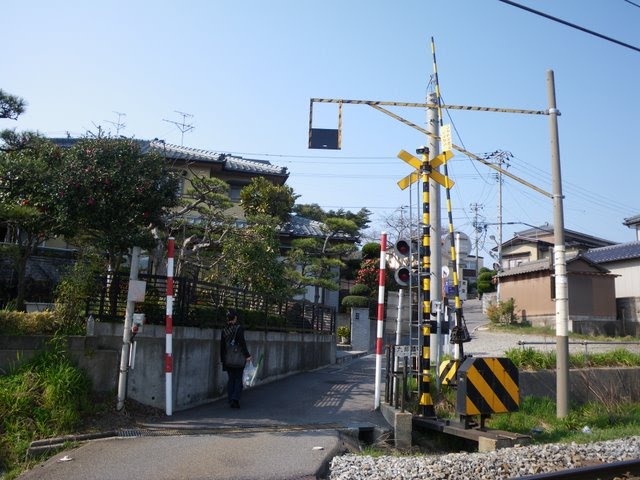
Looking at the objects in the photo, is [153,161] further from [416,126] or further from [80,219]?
[416,126]

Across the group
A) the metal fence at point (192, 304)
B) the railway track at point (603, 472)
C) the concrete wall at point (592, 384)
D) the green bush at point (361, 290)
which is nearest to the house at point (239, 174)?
the green bush at point (361, 290)

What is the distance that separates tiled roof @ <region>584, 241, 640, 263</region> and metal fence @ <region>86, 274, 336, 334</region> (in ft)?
76.7

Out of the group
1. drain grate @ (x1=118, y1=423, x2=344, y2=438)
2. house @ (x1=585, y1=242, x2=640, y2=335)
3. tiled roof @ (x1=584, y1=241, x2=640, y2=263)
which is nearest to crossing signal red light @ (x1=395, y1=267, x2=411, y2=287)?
drain grate @ (x1=118, y1=423, x2=344, y2=438)

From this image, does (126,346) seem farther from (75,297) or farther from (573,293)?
(573,293)

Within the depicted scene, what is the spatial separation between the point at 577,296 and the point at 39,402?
25.0m

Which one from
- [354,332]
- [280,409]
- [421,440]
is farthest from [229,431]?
[354,332]

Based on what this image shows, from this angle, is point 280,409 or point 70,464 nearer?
point 70,464

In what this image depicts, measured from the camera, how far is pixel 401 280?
31.3 feet

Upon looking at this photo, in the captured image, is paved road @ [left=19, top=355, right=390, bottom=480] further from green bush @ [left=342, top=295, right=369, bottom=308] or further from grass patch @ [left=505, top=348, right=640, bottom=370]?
green bush @ [left=342, top=295, right=369, bottom=308]

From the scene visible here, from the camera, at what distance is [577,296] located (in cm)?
2677

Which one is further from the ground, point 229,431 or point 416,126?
point 416,126

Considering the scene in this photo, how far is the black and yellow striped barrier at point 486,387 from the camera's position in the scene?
818 centimetres

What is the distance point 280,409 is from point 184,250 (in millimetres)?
5365

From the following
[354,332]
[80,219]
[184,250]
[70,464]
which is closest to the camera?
[70,464]
